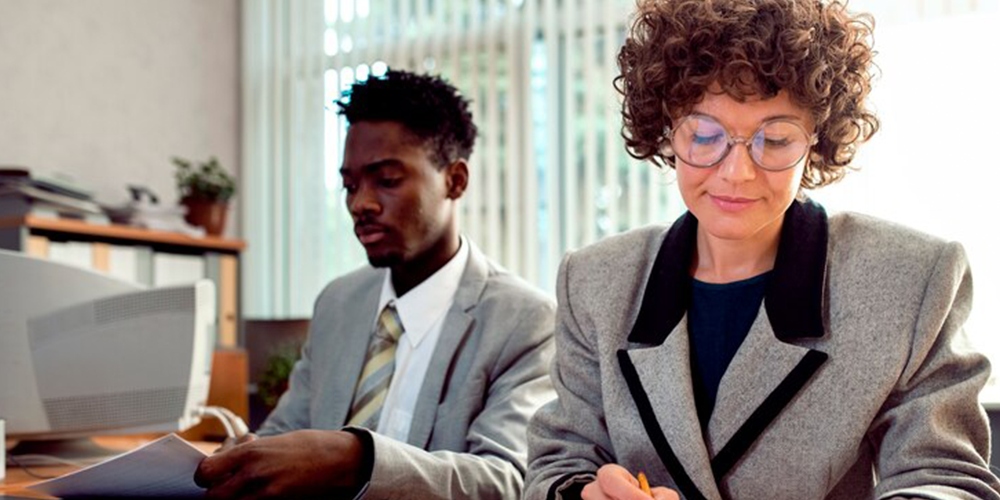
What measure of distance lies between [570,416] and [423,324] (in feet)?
1.81

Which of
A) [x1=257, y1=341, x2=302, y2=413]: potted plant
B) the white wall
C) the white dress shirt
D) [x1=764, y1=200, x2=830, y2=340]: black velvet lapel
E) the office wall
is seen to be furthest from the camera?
the office wall

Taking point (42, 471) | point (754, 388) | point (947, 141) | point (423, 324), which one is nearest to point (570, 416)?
point (754, 388)

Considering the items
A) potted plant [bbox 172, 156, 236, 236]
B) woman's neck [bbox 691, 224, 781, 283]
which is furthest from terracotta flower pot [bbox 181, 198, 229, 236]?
woman's neck [bbox 691, 224, 781, 283]

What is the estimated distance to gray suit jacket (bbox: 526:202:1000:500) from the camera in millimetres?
1208

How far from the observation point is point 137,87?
450cm

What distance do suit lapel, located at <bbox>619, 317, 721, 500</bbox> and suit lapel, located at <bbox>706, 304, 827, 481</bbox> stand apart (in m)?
0.03

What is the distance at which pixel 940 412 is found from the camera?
119 centimetres

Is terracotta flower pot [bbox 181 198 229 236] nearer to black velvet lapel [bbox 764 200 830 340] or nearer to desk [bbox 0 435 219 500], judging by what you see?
desk [bbox 0 435 219 500]

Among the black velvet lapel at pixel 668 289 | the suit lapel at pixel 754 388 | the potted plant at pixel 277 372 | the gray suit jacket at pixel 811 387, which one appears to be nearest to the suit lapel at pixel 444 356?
the gray suit jacket at pixel 811 387

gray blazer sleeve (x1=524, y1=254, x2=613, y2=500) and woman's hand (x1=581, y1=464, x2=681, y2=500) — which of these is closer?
woman's hand (x1=581, y1=464, x2=681, y2=500)

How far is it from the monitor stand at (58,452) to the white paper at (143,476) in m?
0.60

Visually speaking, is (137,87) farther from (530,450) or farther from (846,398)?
(846,398)

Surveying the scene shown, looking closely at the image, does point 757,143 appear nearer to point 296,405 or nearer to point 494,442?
point 494,442

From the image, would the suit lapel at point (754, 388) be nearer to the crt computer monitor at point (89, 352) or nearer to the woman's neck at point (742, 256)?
the woman's neck at point (742, 256)
